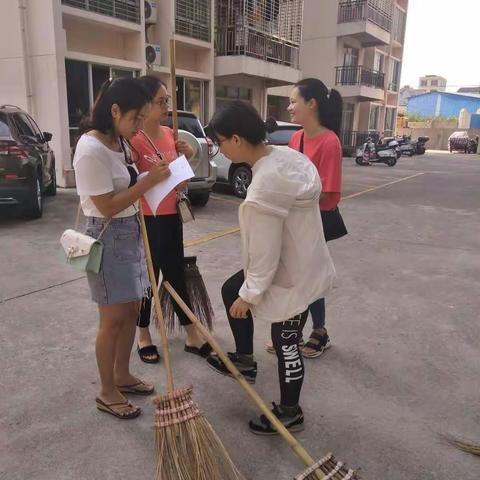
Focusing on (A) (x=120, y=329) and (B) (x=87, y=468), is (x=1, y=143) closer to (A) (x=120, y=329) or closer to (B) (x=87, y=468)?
(A) (x=120, y=329)

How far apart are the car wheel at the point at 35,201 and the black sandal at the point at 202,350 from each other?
429cm

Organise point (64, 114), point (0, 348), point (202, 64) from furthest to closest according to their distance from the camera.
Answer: point (202, 64) < point (64, 114) < point (0, 348)

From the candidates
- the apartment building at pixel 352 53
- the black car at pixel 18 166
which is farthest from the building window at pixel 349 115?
the black car at pixel 18 166

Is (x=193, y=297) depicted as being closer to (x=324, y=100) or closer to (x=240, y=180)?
(x=324, y=100)

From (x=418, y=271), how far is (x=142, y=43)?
9.33m

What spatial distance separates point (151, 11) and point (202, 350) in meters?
11.0

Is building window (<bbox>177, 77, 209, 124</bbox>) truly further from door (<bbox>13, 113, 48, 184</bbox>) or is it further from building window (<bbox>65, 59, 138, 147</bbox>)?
door (<bbox>13, 113, 48, 184</bbox>)

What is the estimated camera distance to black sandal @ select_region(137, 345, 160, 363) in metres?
3.03

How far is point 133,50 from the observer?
1171cm

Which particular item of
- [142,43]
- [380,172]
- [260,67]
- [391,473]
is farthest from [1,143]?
[380,172]

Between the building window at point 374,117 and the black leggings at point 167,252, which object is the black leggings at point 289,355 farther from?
the building window at point 374,117

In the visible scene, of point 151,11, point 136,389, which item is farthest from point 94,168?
point 151,11

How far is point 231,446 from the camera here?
7.50 ft

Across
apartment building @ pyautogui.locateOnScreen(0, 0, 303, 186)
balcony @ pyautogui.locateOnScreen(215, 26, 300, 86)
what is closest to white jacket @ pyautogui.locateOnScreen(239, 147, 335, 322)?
apartment building @ pyautogui.locateOnScreen(0, 0, 303, 186)
